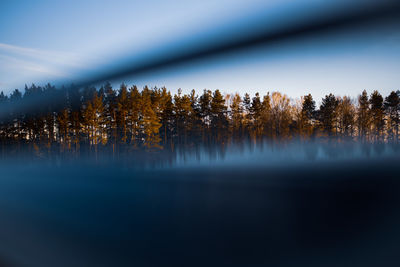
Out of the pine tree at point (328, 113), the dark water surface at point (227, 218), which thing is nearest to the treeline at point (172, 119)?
the pine tree at point (328, 113)

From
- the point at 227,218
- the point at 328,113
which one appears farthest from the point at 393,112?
the point at 227,218

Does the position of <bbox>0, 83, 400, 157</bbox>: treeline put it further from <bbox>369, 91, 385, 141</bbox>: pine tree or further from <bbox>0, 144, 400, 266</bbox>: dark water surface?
<bbox>0, 144, 400, 266</bbox>: dark water surface

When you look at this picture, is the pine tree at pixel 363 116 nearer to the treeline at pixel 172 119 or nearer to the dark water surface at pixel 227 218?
the treeline at pixel 172 119

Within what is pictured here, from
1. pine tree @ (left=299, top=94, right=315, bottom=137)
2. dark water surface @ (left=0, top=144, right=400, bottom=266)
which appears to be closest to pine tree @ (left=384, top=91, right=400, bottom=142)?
dark water surface @ (left=0, top=144, right=400, bottom=266)

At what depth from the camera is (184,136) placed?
121cm

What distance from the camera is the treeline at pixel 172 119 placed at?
33.8 inches

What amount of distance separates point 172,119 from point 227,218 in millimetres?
618

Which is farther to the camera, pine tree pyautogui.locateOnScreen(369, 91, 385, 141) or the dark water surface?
pine tree pyautogui.locateOnScreen(369, 91, 385, 141)

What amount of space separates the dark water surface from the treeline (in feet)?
0.38

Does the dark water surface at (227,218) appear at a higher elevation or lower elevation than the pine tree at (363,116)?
lower

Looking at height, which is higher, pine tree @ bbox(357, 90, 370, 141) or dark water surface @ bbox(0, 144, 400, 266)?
pine tree @ bbox(357, 90, 370, 141)

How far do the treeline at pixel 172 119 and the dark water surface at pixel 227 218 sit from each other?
0.12m

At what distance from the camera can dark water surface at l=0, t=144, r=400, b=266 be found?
598 millimetres

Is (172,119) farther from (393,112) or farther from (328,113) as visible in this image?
(393,112)
